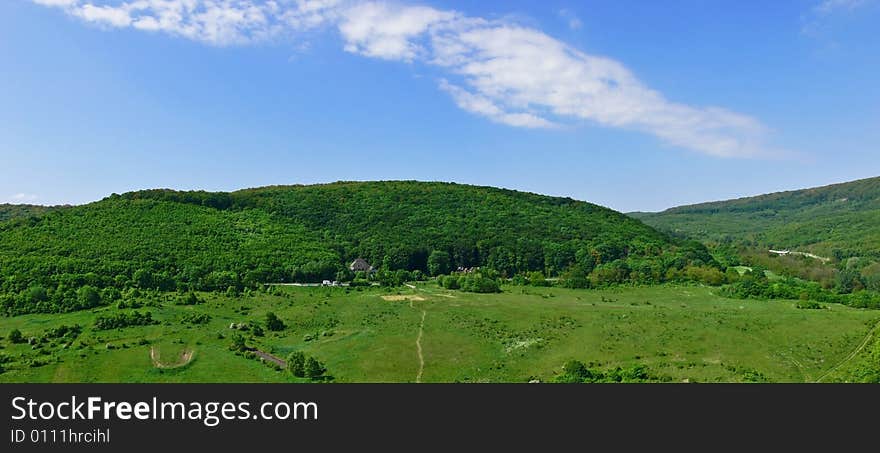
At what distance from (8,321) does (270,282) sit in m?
40.0

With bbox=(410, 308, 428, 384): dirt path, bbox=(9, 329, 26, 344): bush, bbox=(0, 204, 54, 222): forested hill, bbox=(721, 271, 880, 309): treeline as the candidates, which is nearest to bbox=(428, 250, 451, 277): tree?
bbox=(410, 308, 428, 384): dirt path

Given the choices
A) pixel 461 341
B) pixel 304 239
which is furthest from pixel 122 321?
pixel 304 239

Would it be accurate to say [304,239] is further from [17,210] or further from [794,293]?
[17,210]

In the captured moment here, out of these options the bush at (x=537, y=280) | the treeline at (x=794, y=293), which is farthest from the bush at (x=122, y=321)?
the treeline at (x=794, y=293)

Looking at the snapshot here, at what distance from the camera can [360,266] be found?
391 feet

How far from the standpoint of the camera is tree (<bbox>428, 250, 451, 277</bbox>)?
121250 mm

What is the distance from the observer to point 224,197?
151m

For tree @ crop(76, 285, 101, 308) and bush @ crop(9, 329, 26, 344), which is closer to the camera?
bush @ crop(9, 329, 26, 344)

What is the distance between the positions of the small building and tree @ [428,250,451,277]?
12526 millimetres

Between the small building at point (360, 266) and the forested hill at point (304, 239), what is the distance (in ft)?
9.12

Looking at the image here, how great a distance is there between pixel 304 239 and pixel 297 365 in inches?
3141

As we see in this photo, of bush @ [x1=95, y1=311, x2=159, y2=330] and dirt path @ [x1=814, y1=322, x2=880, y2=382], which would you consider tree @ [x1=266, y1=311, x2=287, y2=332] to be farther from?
dirt path @ [x1=814, y1=322, x2=880, y2=382]

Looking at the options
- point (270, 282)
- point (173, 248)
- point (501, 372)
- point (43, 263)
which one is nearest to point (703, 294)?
point (501, 372)
